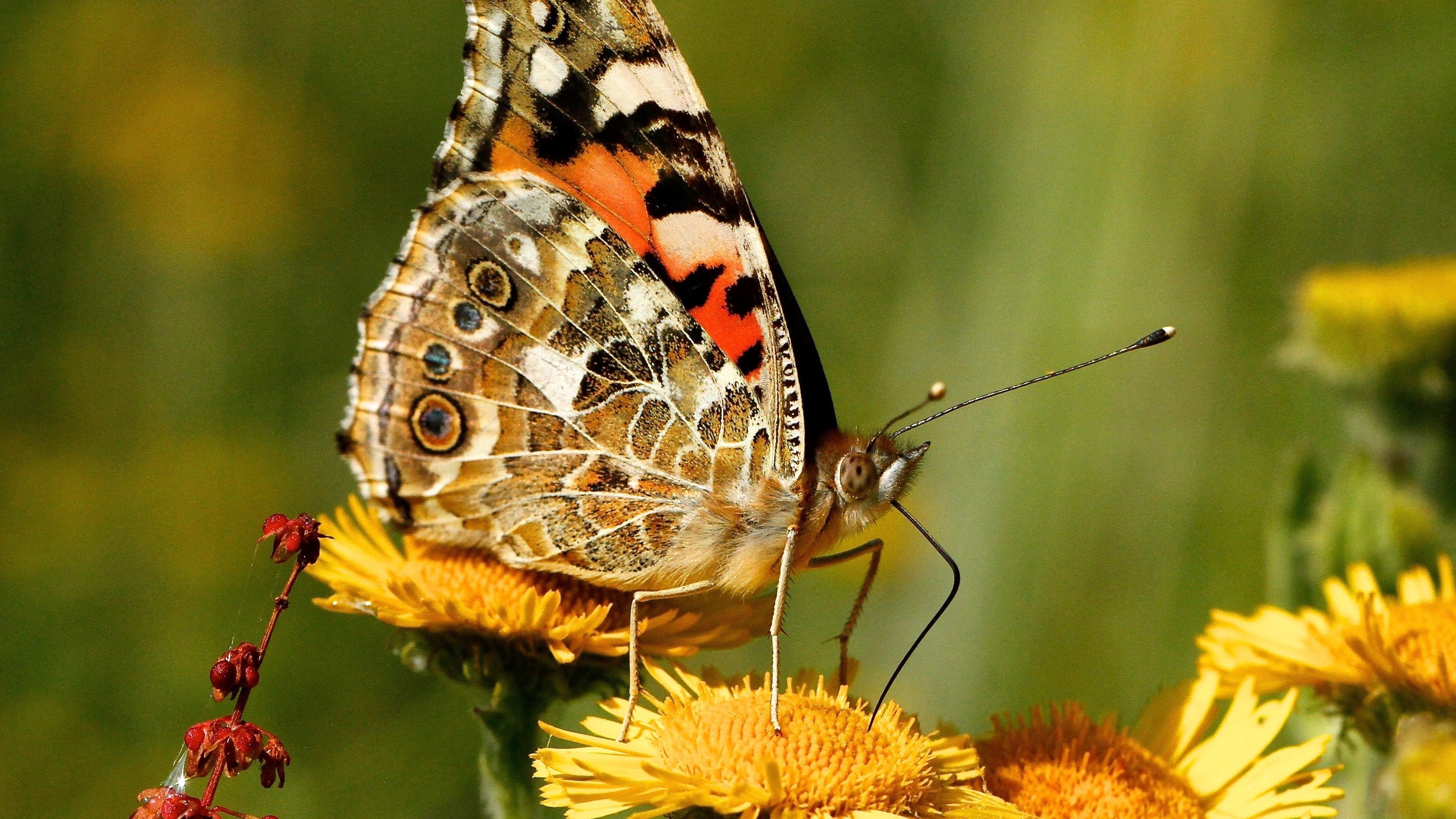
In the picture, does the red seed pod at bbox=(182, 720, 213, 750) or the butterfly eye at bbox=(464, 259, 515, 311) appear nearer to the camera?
the red seed pod at bbox=(182, 720, 213, 750)

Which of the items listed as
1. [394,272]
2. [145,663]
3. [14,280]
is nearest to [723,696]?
[394,272]

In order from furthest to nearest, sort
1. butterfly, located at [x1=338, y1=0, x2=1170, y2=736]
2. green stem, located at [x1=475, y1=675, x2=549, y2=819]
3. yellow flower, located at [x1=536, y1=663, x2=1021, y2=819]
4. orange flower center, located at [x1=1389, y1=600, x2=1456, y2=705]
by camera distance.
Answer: butterfly, located at [x1=338, y1=0, x2=1170, y2=736], green stem, located at [x1=475, y1=675, x2=549, y2=819], orange flower center, located at [x1=1389, y1=600, x2=1456, y2=705], yellow flower, located at [x1=536, y1=663, x2=1021, y2=819]

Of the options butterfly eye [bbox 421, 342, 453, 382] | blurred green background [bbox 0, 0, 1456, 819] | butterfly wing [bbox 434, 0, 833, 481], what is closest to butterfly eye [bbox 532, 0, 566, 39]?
butterfly wing [bbox 434, 0, 833, 481]

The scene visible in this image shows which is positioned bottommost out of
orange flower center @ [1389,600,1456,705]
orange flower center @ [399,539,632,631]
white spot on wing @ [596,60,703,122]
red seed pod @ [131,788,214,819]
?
red seed pod @ [131,788,214,819]

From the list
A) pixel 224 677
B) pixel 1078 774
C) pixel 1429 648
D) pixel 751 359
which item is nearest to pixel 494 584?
pixel 751 359

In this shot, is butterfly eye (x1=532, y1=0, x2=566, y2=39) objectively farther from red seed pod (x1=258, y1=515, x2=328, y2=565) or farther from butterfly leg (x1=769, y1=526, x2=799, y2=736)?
red seed pod (x1=258, y1=515, x2=328, y2=565)

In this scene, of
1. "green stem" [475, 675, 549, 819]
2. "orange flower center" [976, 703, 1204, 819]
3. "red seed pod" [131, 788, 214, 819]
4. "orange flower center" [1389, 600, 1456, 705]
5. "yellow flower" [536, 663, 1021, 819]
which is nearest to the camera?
"red seed pod" [131, 788, 214, 819]

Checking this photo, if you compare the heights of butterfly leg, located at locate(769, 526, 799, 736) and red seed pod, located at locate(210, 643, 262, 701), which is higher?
butterfly leg, located at locate(769, 526, 799, 736)
